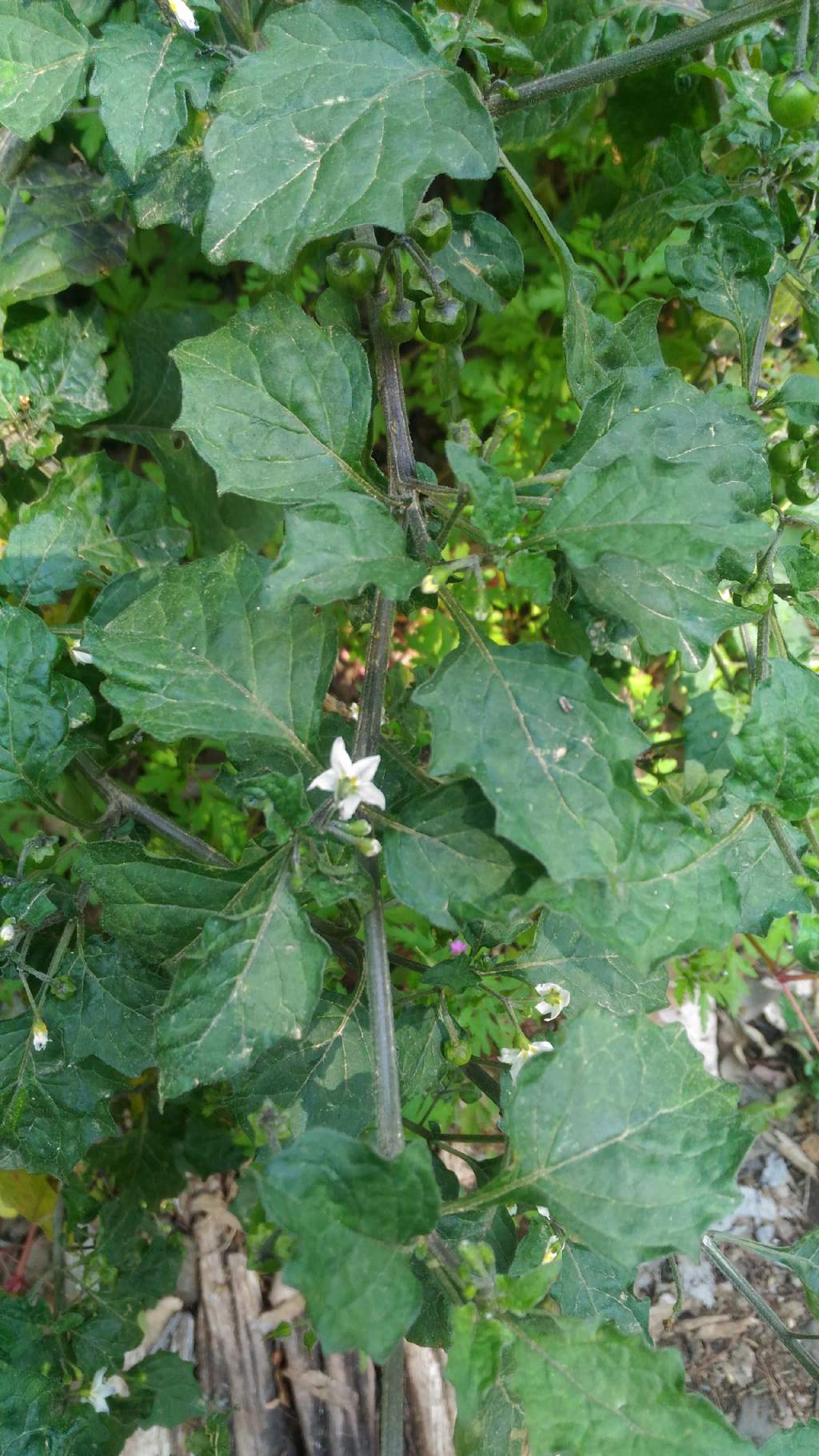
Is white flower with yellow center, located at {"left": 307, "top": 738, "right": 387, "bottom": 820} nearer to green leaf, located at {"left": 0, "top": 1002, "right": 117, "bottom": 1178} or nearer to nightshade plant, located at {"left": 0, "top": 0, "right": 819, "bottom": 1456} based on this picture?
nightshade plant, located at {"left": 0, "top": 0, "right": 819, "bottom": 1456}

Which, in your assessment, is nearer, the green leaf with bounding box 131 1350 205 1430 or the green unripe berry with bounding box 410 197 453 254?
the green unripe berry with bounding box 410 197 453 254

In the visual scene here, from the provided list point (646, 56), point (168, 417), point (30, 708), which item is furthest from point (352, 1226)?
point (168, 417)

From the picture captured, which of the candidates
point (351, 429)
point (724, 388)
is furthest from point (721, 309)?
point (351, 429)

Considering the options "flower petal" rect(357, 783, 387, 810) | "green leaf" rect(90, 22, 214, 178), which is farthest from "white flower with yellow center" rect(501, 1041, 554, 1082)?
"green leaf" rect(90, 22, 214, 178)

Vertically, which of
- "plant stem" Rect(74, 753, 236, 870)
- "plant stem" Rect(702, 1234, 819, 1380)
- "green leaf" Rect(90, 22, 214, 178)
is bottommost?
"plant stem" Rect(702, 1234, 819, 1380)

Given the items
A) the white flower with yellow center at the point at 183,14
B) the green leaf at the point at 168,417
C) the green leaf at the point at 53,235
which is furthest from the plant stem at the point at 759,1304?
the green leaf at the point at 53,235

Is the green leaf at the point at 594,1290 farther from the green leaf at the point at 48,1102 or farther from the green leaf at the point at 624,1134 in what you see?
the green leaf at the point at 48,1102

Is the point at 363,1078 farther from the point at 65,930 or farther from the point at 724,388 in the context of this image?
the point at 724,388
